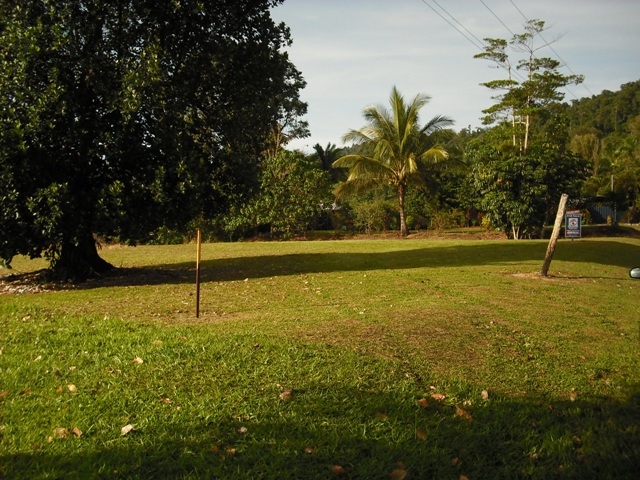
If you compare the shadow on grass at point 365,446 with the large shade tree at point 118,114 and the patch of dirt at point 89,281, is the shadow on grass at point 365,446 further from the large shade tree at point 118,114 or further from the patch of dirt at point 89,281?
the patch of dirt at point 89,281

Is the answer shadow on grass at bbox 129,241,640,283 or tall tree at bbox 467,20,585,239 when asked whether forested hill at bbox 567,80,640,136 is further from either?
shadow on grass at bbox 129,241,640,283

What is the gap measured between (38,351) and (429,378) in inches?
165

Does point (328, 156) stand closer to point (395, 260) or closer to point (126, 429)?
point (395, 260)

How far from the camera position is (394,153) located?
28.5 metres

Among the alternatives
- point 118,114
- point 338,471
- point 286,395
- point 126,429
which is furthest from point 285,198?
point 338,471

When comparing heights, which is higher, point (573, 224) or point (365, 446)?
point (573, 224)

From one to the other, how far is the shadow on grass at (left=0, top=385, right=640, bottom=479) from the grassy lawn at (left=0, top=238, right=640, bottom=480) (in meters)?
0.02

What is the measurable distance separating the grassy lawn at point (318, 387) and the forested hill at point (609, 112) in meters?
75.7

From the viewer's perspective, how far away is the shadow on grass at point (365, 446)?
143 inches

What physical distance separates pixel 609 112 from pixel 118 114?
3400 inches

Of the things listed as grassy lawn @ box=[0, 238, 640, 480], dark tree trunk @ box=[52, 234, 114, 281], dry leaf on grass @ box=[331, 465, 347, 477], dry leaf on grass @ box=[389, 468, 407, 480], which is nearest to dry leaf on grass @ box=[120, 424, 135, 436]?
grassy lawn @ box=[0, 238, 640, 480]

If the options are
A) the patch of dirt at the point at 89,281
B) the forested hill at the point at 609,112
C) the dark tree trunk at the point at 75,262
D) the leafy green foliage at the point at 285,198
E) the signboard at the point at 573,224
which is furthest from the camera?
the forested hill at the point at 609,112

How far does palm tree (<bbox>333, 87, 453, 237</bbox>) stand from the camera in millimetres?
28359

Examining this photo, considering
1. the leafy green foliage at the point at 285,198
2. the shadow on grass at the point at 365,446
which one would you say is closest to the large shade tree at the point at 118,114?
the shadow on grass at the point at 365,446
